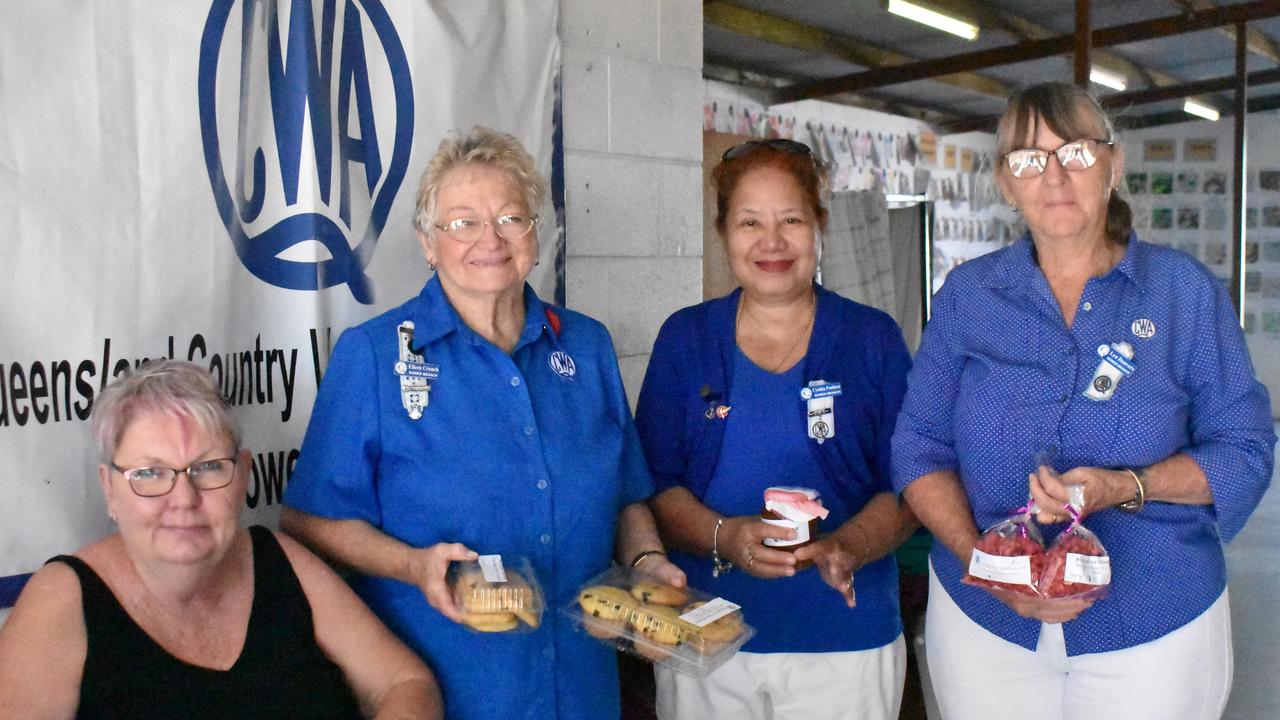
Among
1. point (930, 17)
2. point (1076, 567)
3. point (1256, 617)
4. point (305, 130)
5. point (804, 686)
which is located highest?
point (930, 17)

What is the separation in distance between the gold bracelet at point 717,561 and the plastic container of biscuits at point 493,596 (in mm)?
427

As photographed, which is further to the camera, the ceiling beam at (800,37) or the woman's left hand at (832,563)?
the ceiling beam at (800,37)

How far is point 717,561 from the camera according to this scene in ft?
6.50

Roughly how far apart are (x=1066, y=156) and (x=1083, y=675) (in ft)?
2.75

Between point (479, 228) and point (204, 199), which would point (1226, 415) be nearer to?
point (479, 228)

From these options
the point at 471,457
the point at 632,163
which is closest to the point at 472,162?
the point at 471,457

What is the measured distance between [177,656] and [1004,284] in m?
1.45

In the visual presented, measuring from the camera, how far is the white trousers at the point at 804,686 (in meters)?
1.97

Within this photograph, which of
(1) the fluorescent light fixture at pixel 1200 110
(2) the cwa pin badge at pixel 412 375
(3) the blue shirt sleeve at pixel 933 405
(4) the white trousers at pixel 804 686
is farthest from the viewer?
(1) the fluorescent light fixture at pixel 1200 110

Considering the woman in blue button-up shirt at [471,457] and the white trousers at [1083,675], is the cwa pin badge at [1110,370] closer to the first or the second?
the white trousers at [1083,675]

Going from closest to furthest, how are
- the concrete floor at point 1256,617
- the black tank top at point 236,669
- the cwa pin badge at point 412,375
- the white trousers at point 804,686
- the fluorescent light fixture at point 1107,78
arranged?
the black tank top at point 236,669, the cwa pin badge at point 412,375, the white trousers at point 804,686, the concrete floor at point 1256,617, the fluorescent light fixture at point 1107,78

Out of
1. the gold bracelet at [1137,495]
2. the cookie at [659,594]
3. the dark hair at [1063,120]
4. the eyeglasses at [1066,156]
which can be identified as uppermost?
the dark hair at [1063,120]

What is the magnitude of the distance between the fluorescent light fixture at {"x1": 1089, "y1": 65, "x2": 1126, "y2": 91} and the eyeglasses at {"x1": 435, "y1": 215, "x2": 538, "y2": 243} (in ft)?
23.2

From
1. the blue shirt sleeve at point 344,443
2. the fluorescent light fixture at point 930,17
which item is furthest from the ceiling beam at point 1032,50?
the blue shirt sleeve at point 344,443
